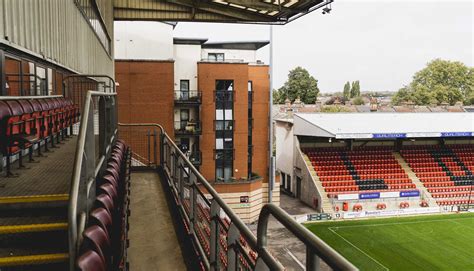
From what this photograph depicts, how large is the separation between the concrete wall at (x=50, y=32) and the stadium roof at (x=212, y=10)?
21.4ft

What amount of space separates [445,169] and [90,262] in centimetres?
2859

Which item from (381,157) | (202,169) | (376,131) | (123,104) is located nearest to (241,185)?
(202,169)

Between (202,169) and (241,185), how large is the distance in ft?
8.08

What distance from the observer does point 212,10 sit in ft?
52.5

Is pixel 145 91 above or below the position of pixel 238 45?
below

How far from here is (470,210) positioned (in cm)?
2388

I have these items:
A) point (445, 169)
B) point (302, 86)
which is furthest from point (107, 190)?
point (302, 86)

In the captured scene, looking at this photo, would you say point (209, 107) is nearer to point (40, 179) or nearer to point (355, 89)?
point (40, 179)

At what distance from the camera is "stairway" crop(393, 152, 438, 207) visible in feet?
78.7

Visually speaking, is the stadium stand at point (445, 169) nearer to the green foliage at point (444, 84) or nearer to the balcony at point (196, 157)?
the balcony at point (196, 157)

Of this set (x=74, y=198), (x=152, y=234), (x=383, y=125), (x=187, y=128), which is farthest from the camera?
(x=383, y=125)

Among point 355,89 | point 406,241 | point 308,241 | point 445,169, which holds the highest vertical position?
point 355,89

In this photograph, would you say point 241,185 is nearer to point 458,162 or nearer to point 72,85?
point 72,85

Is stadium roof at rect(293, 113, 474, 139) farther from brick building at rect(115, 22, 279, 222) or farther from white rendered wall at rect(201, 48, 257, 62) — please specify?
white rendered wall at rect(201, 48, 257, 62)
